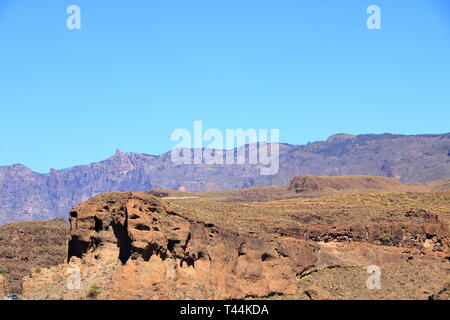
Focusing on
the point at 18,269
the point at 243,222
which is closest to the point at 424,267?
the point at 243,222

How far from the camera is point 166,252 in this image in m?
50.2

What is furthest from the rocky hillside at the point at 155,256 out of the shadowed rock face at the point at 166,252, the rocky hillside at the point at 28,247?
the rocky hillside at the point at 28,247

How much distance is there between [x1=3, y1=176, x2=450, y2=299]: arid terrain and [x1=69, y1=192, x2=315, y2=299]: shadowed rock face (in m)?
0.06

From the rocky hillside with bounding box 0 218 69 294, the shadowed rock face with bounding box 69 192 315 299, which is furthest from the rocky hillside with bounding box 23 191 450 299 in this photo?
the rocky hillside with bounding box 0 218 69 294

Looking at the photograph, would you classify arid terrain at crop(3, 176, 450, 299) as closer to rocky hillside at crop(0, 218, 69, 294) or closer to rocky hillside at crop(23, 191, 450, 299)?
rocky hillside at crop(23, 191, 450, 299)

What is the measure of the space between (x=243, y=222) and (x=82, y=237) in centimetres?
1945

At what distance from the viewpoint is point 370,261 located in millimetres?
67062

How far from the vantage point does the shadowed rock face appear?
48281 millimetres

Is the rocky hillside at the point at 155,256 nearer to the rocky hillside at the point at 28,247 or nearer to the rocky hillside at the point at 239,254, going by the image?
the rocky hillside at the point at 239,254

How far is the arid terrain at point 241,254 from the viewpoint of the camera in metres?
49.1

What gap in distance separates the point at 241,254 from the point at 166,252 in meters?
8.46

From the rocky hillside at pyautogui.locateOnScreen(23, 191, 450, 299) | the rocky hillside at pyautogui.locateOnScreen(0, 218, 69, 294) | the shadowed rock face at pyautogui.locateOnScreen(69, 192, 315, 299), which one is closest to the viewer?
the shadowed rock face at pyautogui.locateOnScreen(69, 192, 315, 299)

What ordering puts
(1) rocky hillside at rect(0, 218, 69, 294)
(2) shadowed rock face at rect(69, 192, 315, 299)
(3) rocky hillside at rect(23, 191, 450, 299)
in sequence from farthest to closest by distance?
1. (1) rocky hillside at rect(0, 218, 69, 294)
2. (3) rocky hillside at rect(23, 191, 450, 299)
3. (2) shadowed rock face at rect(69, 192, 315, 299)

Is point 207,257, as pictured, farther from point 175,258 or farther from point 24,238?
point 24,238
